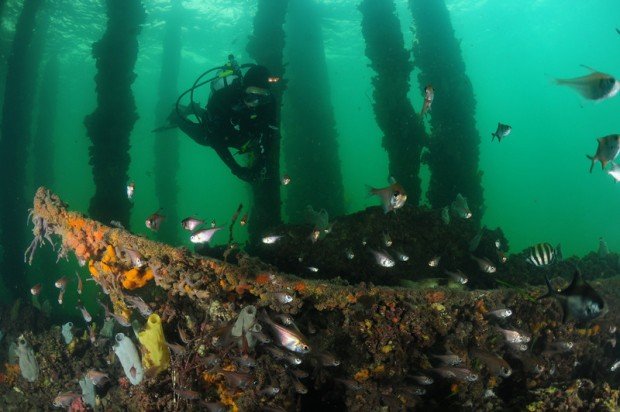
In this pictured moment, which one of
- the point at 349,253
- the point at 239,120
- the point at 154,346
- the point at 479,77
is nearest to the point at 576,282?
the point at 349,253

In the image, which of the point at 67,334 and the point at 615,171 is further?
the point at 67,334

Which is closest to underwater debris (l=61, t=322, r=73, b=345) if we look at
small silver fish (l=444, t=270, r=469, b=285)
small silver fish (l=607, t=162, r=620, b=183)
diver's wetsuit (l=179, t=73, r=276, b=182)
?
diver's wetsuit (l=179, t=73, r=276, b=182)

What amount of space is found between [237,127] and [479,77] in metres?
76.9

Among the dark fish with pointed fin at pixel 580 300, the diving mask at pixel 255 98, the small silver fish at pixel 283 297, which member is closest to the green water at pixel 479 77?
the dark fish with pointed fin at pixel 580 300

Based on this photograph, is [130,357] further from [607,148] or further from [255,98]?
[607,148]

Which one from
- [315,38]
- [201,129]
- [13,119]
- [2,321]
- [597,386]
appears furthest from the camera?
[315,38]

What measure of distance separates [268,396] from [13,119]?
686 inches

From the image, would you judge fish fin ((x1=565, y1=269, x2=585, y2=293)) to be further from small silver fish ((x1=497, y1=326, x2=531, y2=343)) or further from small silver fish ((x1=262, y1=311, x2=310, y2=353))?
small silver fish ((x1=262, y1=311, x2=310, y2=353))

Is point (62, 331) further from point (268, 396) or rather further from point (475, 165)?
point (475, 165)

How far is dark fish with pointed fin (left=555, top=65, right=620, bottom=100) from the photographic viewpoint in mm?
3812

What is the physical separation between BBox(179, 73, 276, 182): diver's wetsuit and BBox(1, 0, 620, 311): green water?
6.76 feet

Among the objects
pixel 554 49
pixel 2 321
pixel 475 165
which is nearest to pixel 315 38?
pixel 475 165

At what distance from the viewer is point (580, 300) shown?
10.4 ft

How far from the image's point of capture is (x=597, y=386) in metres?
5.00
